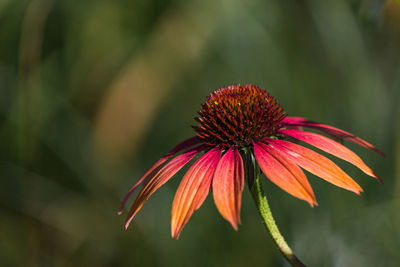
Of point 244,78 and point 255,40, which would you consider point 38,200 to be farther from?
point 255,40

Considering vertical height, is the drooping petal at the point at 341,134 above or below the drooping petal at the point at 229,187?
above

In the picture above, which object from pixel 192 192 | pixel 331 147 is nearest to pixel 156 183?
pixel 192 192

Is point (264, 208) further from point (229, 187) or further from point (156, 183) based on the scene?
point (156, 183)

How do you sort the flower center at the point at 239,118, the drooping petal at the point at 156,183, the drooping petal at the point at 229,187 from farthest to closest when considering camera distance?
1. the flower center at the point at 239,118
2. the drooping petal at the point at 156,183
3. the drooping petal at the point at 229,187

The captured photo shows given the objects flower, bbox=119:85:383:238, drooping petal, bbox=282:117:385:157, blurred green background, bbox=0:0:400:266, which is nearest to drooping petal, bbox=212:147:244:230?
flower, bbox=119:85:383:238

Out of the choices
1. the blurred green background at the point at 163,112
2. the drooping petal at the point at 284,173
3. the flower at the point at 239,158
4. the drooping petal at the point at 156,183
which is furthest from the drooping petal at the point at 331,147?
the blurred green background at the point at 163,112

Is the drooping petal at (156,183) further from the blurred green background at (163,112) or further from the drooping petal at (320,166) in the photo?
the blurred green background at (163,112)
